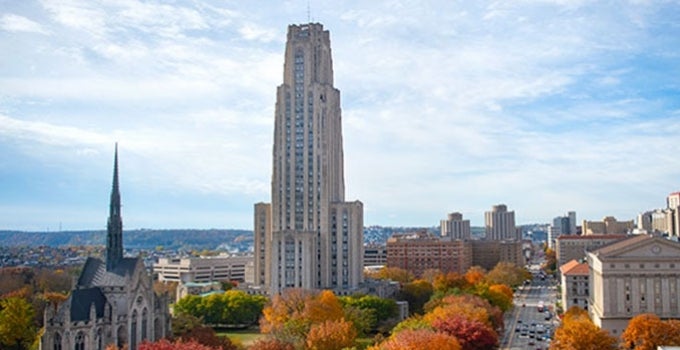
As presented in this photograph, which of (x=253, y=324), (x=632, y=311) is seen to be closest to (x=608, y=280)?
(x=632, y=311)

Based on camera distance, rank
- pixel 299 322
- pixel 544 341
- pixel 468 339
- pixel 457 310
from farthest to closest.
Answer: pixel 544 341 < pixel 457 310 < pixel 299 322 < pixel 468 339

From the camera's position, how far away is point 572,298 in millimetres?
173000

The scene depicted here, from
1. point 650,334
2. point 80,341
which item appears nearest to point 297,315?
point 80,341

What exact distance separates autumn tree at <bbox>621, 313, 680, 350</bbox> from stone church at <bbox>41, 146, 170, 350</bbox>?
70306 millimetres

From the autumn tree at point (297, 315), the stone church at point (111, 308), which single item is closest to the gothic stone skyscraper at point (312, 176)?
the autumn tree at point (297, 315)

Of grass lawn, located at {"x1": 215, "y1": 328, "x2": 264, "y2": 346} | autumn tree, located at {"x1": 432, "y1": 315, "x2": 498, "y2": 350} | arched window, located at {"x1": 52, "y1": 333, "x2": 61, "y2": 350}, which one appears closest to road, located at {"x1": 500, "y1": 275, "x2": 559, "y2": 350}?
autumn tree, located at {"x1": 432, "y1": 315, "x2": 498, "y2": 350}

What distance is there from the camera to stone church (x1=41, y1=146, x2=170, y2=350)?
320 ft

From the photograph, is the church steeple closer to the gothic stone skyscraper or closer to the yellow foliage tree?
the yellow foliage tree

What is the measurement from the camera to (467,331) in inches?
4021

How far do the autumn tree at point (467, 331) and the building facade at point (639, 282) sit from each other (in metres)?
39.8

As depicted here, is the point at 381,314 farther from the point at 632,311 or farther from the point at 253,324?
the point at 632,311

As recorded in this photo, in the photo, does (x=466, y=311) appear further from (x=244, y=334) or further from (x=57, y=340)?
(x=57, y=340)

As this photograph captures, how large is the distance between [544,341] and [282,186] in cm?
7763

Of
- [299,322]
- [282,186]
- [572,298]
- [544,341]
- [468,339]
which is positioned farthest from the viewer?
[282,186]
